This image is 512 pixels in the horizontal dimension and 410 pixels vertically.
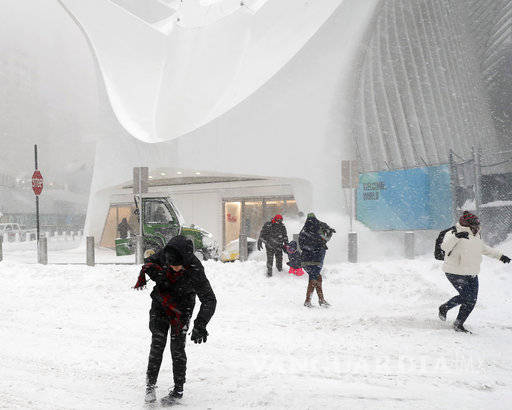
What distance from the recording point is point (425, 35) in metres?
21.8

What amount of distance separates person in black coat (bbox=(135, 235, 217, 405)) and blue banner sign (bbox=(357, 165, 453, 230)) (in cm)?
1440

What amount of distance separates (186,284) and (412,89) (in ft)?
68.5

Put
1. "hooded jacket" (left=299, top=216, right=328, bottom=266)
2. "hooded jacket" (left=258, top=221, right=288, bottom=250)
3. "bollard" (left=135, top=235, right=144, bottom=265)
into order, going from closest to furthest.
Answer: "hooded jacket" (left=299, top=216, right=328, bottom=266) → "hooded jacket" (left=258, top=221, right=288, bottom=250) → "bollard" (left=135, top=235, right=144, bottom=265)

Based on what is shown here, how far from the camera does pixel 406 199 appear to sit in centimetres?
1659

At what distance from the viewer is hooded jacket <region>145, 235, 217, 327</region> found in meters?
3.44

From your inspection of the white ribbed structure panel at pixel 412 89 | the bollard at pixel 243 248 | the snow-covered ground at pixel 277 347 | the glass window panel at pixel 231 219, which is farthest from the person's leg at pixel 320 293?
the glass window panel at pixel 231 219

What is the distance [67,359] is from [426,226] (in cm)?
1457

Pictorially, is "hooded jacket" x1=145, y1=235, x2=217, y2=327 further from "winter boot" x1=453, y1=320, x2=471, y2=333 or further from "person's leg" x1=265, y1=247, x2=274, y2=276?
"person's leg" x1=265, y1=247, x2=274, y2=276

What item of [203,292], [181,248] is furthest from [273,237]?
[181,248]

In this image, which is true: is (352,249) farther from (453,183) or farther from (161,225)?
(161,225)

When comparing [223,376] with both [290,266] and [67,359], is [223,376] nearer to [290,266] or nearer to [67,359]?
[67,359]

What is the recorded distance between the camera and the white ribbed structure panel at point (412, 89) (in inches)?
780

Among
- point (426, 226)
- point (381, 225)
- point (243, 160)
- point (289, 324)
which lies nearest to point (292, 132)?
point (243, 160)

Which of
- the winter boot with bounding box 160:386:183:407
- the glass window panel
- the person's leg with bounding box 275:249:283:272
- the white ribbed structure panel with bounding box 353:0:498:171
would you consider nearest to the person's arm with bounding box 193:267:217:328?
the winter boot with bounding box 160:386:183:407
